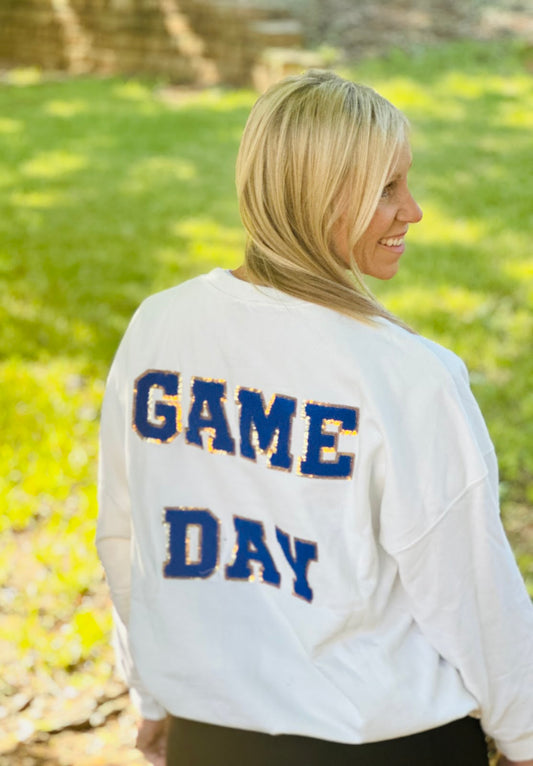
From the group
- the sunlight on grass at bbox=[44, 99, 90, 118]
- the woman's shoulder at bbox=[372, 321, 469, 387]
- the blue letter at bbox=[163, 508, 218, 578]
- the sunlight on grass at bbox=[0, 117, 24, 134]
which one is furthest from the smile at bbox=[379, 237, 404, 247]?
the sunlight on grass at bbox=[44, 99, 90, 118]

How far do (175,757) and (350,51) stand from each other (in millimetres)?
9364

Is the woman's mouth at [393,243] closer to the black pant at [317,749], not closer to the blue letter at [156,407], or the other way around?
the blue letter at [156,407]

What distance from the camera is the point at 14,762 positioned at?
275cm

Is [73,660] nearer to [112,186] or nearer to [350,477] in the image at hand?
[350,477]

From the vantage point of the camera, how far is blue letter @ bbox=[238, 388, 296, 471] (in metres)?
1.57

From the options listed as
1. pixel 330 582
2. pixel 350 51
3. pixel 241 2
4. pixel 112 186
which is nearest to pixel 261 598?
pixel 330 582

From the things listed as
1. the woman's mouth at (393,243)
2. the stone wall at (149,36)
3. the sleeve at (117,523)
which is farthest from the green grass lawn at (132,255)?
the woman's mouth at (393,243)

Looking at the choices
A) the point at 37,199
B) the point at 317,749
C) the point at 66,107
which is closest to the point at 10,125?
the point at 66,107

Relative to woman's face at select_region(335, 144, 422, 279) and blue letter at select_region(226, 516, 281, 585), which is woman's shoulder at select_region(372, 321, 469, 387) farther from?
blue letter at select_region(226, 516, 281, 585)

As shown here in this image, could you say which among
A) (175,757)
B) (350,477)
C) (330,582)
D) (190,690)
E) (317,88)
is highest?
(317,88)

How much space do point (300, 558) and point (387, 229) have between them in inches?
21.7

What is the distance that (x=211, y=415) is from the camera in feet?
5.40

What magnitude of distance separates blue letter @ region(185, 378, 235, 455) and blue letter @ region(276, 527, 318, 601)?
0.55 feet

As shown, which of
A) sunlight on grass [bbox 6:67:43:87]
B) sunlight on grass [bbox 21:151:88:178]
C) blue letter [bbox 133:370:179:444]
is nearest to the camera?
blue letter [bbox 133:370:179:444]
